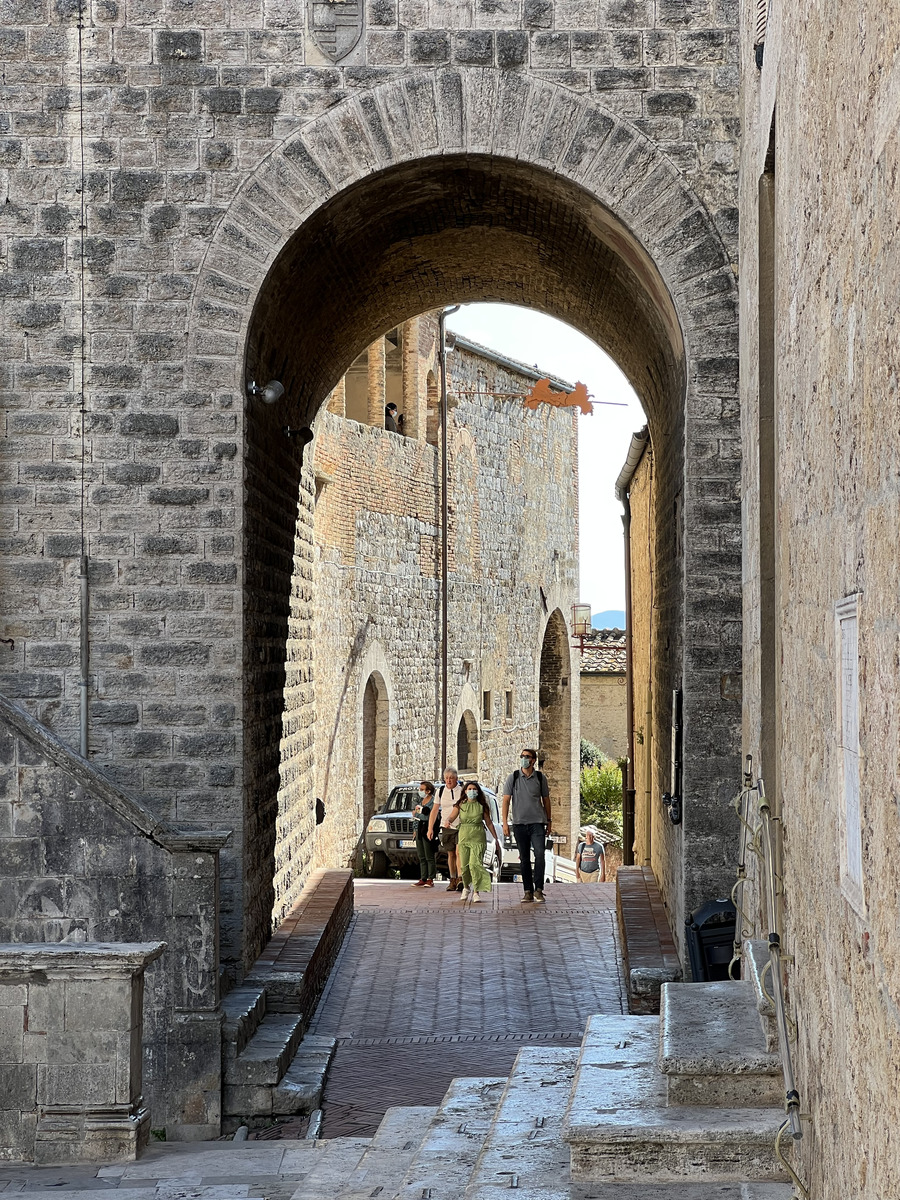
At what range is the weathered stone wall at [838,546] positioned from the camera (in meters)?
2.20

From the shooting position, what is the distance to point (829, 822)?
9.86 ft

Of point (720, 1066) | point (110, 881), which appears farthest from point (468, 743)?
point (720, 1066)

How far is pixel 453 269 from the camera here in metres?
10.8

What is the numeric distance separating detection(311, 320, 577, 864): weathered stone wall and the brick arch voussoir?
22.0 feet

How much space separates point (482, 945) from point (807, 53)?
8.31 meters

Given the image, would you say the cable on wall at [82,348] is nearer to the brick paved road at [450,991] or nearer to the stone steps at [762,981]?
the brick paved road at [450,991]

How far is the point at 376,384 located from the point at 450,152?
13.2 meters

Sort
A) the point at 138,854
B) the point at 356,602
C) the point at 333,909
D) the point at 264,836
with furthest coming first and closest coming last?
the point at 356,602 < the point at 333,909 < the point at 264,836 < the point at 138,854

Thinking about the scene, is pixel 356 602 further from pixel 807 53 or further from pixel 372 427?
pixel 807 53

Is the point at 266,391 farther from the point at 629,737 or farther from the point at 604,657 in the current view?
the point at 604,657

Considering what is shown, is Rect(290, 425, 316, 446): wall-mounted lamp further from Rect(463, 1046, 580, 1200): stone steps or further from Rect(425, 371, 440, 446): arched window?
Rect(425, 371, 440, 446): arched window

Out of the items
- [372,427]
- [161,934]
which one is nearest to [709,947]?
[161,934]

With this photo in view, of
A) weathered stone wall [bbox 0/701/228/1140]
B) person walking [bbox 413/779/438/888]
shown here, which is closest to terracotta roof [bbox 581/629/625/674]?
person walking [bbox 413/779/438/888]

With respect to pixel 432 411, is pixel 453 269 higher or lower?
lower
